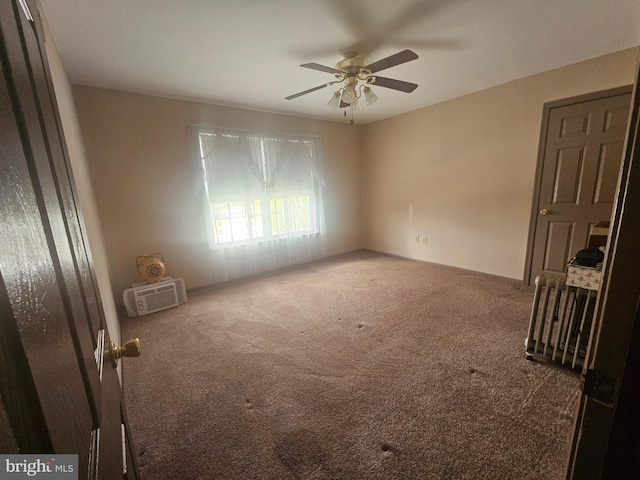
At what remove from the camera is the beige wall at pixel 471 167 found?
114 inches

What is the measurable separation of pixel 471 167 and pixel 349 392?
3275 millimetres

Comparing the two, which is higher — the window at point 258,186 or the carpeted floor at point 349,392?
the window at point 258,186

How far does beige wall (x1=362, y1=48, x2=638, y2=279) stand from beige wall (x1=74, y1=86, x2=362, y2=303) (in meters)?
2.23

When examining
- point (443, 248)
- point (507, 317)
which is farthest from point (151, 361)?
point (443, 248)

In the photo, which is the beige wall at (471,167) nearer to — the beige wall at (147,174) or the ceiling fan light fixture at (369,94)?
the ceiling fan light fixture at (369,94)

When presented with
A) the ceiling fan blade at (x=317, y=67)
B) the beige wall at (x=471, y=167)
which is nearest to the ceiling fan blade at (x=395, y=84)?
the ceiling fan blade at (x=317, y=67)

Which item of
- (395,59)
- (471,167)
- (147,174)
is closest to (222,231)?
(147,174)

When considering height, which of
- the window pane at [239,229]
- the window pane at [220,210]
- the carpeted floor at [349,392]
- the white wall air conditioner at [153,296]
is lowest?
the carpeted floor at [349,392]

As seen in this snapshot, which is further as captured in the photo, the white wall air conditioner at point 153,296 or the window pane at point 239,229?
the window pane at point 239,229

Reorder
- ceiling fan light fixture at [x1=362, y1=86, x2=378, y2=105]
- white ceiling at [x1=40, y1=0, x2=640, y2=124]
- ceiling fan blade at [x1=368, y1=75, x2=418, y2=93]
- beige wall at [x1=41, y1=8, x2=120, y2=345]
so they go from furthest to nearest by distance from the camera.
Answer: ceiling fan light fixture at [x1=362, y1=86, x2=378, y2=105] < ceiling fan blade at [x1=368, y1=75, x2=418, y2=93] < white ceiling at [x1=40, y1=0, x2=640, y2=124] < beige wall at [x1=41, y1=8, x2=120, y2=345]

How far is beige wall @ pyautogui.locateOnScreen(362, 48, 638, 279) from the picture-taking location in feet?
9.50

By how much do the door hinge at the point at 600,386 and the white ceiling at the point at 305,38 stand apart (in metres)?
2.11

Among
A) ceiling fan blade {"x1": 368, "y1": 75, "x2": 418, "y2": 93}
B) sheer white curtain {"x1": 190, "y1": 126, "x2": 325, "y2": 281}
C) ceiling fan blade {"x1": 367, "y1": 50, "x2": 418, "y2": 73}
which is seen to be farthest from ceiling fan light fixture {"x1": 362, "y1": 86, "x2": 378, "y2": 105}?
sheer white curtain {"x1": 190, "y1": 126, "x2": 325, "y2": 281}

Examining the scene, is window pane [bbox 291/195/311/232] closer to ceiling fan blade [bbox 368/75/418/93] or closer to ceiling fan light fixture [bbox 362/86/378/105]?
ceiling fan light fixture [bbox 362/86/378/105]
